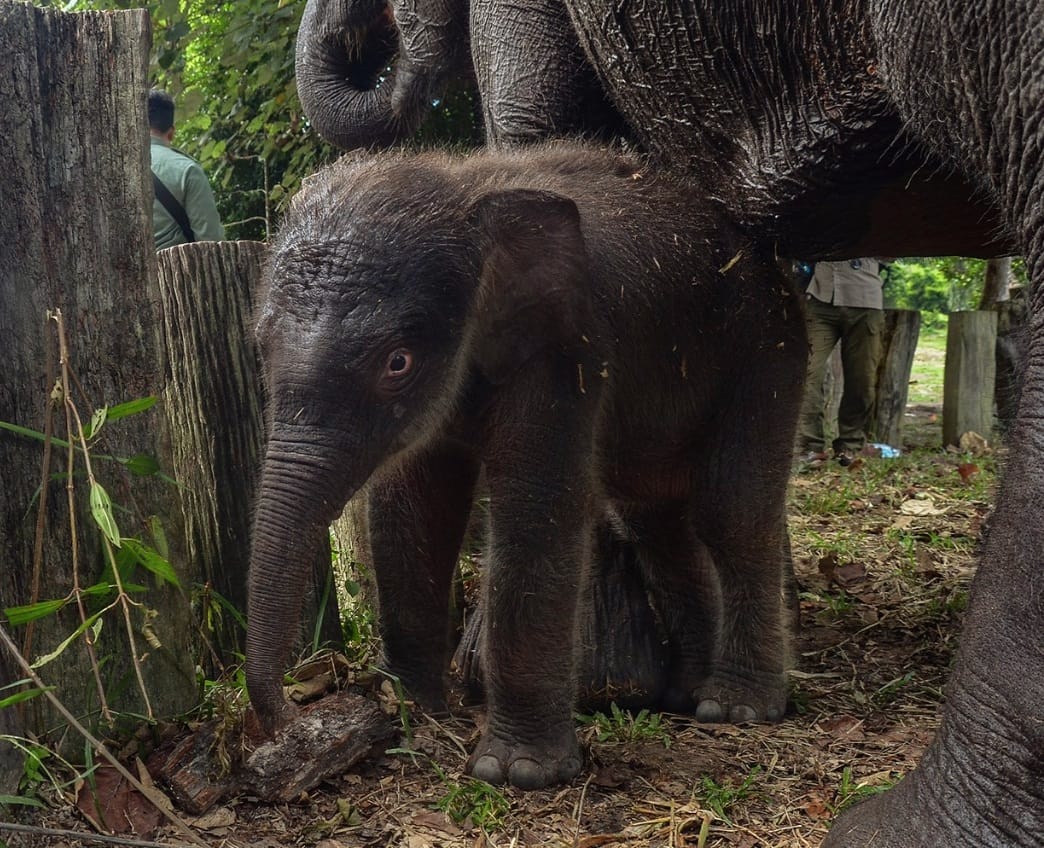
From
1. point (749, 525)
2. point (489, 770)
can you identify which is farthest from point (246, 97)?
point (489, 770)

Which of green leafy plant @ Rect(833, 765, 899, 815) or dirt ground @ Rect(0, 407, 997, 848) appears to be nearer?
dirt ground @ Rect(0, 407, 997, 848)

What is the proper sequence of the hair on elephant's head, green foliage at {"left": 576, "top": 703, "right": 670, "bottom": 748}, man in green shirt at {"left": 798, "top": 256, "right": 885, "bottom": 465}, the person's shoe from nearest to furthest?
1. the hair on elephant's head
2. green foliage at {"left": 576, "top": 703, "right": 670, "bottom": 748}
3. the person's shoe
4. man in green shirt at {"left": 798, "top": 256, "right": 885, "bottom": 465}

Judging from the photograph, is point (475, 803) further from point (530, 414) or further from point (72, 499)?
point (72, 499)

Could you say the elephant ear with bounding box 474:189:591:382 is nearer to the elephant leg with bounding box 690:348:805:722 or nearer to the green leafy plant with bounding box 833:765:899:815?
the elephant leg with bounding box 690:348:805:722

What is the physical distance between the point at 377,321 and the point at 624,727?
5.20ft

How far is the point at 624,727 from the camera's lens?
4.00m

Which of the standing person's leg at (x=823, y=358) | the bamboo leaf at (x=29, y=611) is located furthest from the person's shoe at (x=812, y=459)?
the bamboo leaf at (x=29, y=611)

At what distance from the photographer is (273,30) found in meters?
7.96

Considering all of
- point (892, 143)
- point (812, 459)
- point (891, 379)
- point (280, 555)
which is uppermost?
point (892, 143)

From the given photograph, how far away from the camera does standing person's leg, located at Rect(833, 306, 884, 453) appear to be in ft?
35.2

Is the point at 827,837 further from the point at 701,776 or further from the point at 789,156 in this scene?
the point at 789,156

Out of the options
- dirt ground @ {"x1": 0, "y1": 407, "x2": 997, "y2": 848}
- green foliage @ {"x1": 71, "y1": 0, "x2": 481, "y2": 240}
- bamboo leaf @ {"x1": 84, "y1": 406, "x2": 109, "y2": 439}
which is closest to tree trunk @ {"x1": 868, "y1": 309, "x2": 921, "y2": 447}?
green foliage @ {"x1": 71, "y1": 0, "x2": 481, "y2": 240}

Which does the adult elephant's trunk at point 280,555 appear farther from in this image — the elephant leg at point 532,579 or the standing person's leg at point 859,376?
the standing person's leg at point 859,376

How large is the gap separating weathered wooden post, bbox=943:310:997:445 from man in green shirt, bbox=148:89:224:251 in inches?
243
